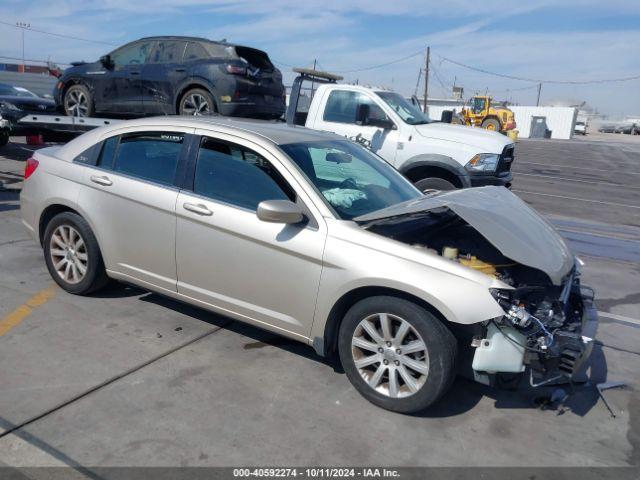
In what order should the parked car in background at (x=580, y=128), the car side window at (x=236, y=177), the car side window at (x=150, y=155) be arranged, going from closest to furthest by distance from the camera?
the car side window at (x=236, y=177) < the car side window at (x=150, y=155) < the parked car in background at (x=580, y=128)

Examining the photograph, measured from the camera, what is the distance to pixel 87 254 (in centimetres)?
481

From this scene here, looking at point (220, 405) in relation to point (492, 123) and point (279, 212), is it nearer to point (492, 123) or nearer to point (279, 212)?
point (279, 212)

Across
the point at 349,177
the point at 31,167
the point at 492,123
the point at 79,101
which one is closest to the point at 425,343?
the point at 349,177

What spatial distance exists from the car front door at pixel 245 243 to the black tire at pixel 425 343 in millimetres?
340

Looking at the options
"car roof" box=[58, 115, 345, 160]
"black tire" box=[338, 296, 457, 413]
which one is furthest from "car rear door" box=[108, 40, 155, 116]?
"black tire" box=[338, 296, 457, 413]

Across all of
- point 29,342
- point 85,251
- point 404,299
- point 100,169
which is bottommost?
point 29,342

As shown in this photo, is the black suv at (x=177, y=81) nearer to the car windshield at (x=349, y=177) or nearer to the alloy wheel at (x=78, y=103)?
the alloy wheel at (x=78, y=103)

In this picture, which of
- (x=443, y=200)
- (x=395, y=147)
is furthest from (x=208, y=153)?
(x=395, y=147)

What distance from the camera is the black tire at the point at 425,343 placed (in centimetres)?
333

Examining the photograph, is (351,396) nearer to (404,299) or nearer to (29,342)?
(404,299)

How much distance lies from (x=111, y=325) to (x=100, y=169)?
4.23ft

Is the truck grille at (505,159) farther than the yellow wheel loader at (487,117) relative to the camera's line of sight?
No

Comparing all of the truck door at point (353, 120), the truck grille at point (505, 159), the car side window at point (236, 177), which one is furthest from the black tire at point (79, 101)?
the truck grille at point (505, 159)

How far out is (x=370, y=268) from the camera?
3492 millimetres
